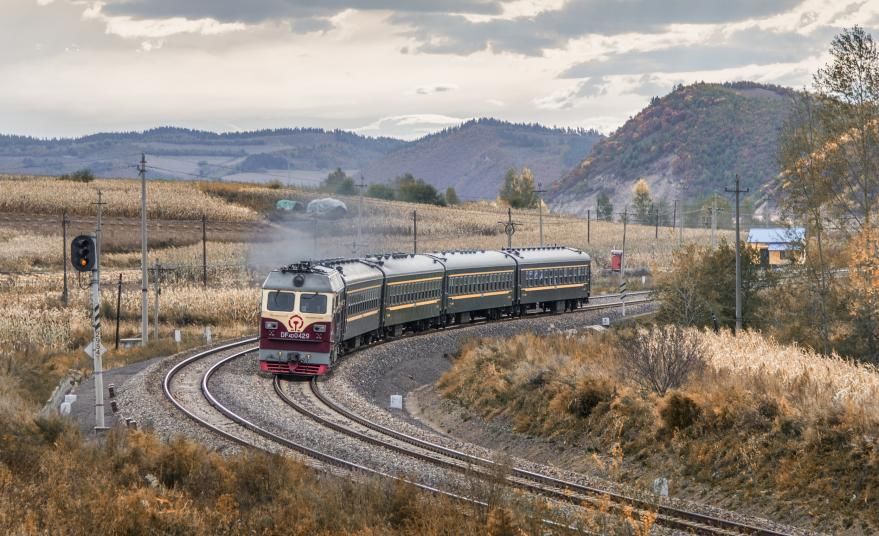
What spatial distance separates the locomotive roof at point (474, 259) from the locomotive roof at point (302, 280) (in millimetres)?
14427

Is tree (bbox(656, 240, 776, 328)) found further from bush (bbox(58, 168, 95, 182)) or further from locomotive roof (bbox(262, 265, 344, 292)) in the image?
bush (bbox(58, 168, 95, 182))

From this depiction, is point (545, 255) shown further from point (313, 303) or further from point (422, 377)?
point (313, 303)

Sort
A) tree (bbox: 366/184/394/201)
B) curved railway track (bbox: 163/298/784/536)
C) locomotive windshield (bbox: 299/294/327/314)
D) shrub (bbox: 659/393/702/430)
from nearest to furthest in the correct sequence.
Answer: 1. curved railway track (bbox: 163/298/784/536)
2. shrub (bbox: 659/393/702/430)
3. locomotive windshield (bbox: 299/294/327/314)
4. tree (bbox: 366/184/394/201)

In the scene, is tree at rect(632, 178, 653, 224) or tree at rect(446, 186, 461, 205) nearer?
tree at rect(632, 178, 653, 224)

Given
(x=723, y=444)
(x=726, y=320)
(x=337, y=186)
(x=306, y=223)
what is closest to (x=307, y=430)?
(x=723, y=444)

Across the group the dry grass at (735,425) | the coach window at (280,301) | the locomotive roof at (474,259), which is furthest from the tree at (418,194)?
the dry grass at (735,425)

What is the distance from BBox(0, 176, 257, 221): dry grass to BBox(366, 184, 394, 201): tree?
100.0 feet

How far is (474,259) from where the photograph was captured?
48531 millimetres

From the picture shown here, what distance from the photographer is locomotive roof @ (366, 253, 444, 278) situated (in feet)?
133

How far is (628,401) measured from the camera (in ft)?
74.6

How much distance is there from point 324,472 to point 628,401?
24.8 feet

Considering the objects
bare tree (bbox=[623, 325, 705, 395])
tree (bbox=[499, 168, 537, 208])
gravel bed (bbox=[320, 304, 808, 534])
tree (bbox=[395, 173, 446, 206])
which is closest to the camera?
gravel bed (bbox=[320, 304, 808, 534])

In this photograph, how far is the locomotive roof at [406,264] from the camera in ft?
133

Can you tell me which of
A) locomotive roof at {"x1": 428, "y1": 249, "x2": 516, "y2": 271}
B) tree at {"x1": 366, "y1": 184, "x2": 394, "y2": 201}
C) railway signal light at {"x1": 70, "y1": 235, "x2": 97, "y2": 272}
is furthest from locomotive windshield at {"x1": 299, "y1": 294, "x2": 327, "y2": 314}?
tree at {"x1": 366, "y1": 184, "x2": 394, "y2": 201}
